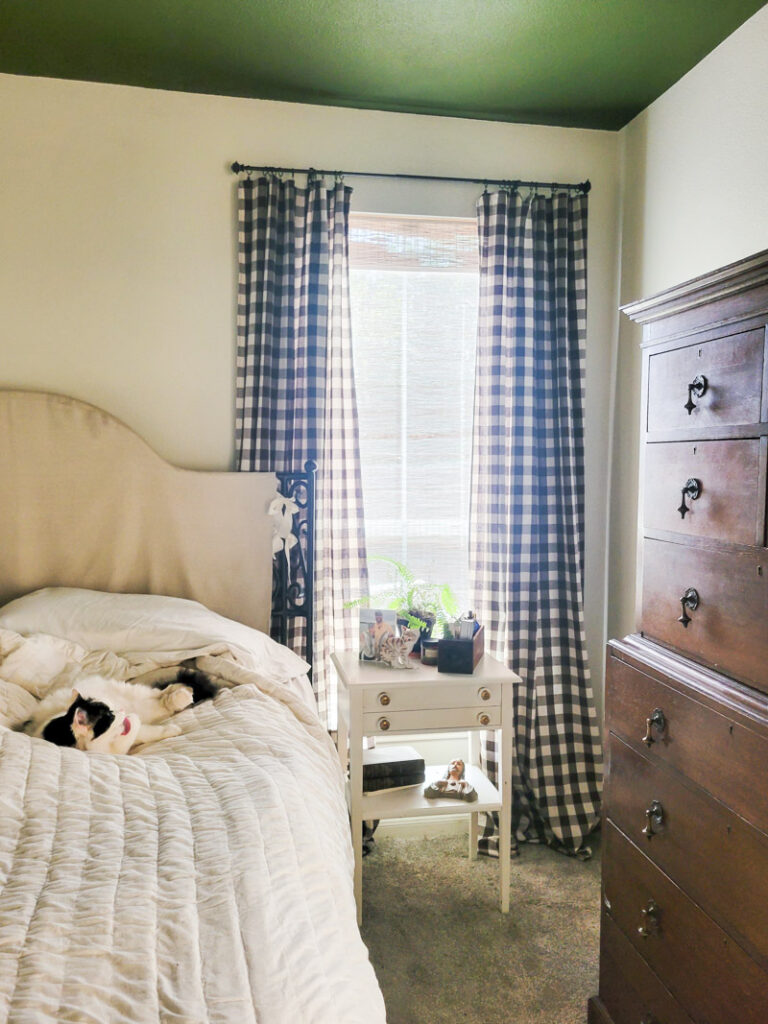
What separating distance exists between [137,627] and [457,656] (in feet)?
3.15

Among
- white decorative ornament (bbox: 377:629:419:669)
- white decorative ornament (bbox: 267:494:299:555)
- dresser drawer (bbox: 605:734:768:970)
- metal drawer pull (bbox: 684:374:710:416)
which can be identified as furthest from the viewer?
white decorative ornament (bbox: 267:494:299:555)

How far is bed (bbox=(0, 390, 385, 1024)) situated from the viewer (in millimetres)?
876

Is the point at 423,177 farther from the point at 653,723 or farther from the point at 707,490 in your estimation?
→ the point at 653,723

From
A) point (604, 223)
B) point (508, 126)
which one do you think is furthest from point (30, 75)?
point (604, 223)

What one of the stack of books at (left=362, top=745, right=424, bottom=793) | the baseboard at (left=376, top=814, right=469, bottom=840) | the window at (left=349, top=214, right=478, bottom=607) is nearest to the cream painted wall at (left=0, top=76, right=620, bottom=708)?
the window at (left=349, top=214, right=478, bottom=607)

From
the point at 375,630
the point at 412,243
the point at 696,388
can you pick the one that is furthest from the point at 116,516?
the point at 696,388

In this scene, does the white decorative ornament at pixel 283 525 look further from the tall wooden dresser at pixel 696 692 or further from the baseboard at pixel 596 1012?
the baseboard at pixel 596 1012

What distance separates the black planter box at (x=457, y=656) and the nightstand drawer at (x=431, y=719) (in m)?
0.12

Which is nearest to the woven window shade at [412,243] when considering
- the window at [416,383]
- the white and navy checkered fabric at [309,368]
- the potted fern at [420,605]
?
the window at [416,383]

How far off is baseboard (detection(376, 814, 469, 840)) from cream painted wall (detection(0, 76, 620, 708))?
4.82ft

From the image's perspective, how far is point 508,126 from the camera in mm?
2756

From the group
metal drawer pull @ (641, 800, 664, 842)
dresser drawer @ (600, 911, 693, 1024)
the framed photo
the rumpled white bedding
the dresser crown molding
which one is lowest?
dresser drawer @ (600, 911, 693, 1024)

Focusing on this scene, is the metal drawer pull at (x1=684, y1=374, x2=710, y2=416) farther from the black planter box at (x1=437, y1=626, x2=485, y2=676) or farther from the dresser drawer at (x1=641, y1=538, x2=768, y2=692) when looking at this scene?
the black planter box at (x1=437, y1=626, x2=485, y2=676)

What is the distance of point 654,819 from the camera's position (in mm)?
1521
